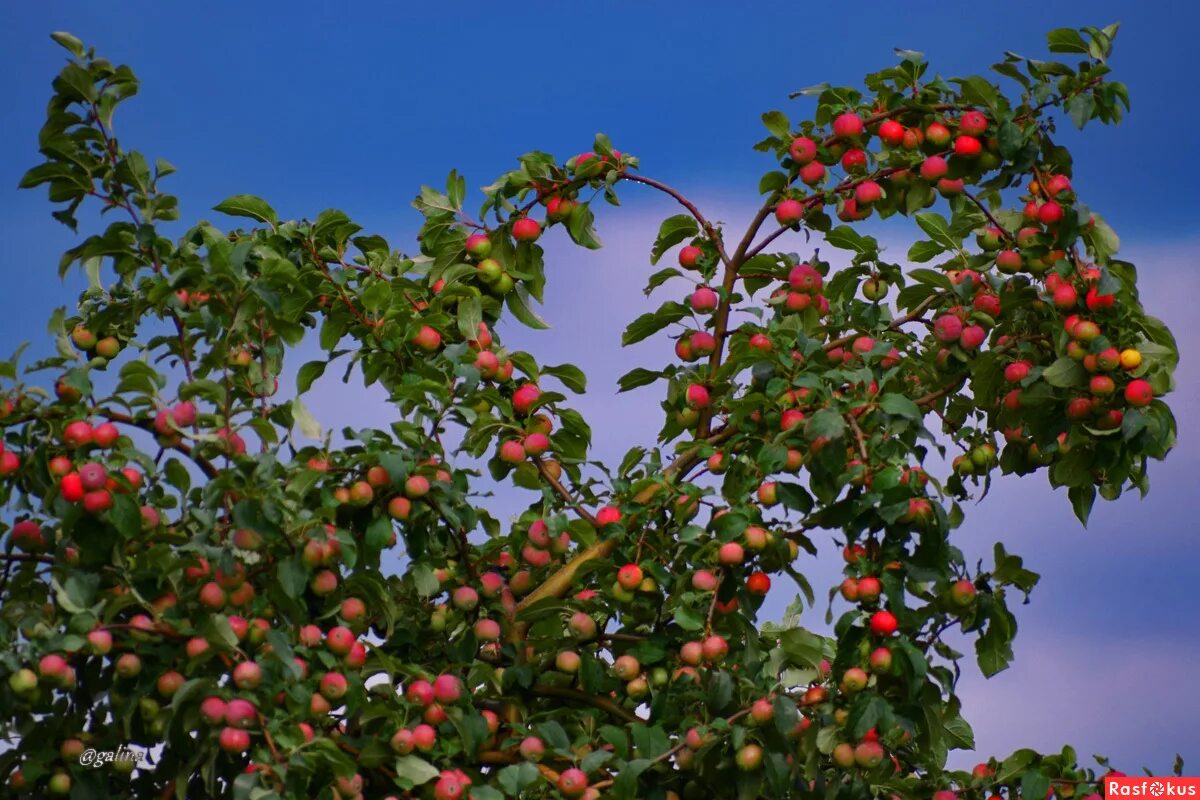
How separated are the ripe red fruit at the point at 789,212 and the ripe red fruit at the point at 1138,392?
1.11 meters

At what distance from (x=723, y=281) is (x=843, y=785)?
1609 millimetres

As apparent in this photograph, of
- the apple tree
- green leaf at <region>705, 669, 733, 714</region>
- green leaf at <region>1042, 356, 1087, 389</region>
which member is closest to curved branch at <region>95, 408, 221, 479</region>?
the apple tree

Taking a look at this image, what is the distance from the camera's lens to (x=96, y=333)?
4855 mm

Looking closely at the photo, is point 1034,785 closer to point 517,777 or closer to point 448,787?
point 517,777

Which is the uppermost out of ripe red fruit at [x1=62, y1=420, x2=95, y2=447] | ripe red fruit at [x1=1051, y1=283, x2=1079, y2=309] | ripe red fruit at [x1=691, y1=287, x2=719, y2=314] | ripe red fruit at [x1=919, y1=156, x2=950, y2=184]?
ripe red fruit at [x1=919, y1=156, x2=950, y2=184]

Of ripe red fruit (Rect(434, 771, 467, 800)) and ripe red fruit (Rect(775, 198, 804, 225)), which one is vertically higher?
ripe red fruit (Rect(775, 198, 804, 225))

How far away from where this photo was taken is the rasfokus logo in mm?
4559

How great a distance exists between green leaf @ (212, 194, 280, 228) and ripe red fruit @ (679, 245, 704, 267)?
1322 millimetres

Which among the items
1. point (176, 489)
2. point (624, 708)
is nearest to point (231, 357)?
point (176, 489)

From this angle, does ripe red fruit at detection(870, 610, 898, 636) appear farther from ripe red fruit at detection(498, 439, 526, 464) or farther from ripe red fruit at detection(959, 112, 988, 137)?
ripe red fruit at detection(959, 112, 988, 137)

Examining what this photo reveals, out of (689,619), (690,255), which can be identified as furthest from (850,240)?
(689,619)

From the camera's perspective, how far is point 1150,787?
4.63 metres

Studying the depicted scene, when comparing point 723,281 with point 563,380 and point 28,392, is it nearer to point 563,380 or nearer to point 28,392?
point 563,380

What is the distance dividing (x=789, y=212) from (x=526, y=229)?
0.88 meters
